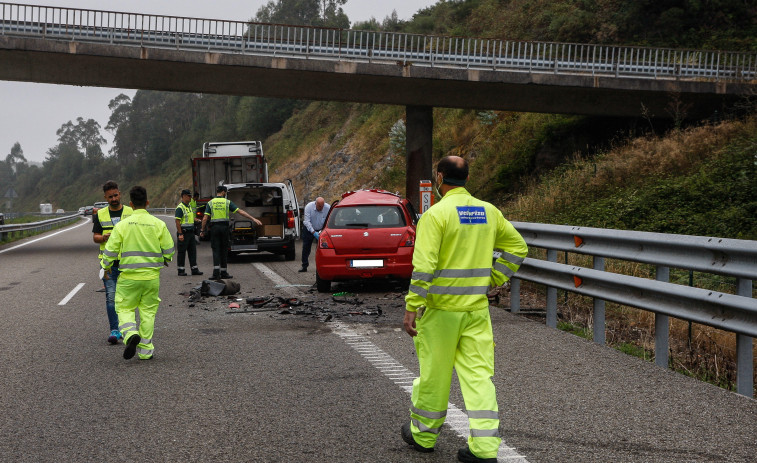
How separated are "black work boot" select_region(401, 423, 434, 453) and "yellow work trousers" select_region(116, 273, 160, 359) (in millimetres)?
3512

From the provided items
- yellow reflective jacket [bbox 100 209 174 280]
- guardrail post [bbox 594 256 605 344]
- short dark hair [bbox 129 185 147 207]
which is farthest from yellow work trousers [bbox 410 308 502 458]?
short dark hair [bbox 129 185 147 207]

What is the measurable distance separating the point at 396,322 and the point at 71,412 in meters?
4.40

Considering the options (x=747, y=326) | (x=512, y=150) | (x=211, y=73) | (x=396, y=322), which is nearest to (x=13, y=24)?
(x=211, y=73)

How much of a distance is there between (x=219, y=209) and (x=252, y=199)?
6.43 meters

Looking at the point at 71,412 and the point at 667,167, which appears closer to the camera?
the point at 71,412

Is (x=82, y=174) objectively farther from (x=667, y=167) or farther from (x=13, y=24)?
(x=667, y=167)

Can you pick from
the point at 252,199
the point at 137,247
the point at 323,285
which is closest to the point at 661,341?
the point at 137,247

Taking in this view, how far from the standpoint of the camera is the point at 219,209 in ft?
47.7

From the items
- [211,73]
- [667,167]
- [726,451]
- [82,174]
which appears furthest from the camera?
[82,174]

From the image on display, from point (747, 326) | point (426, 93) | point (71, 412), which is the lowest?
point (71, 412)

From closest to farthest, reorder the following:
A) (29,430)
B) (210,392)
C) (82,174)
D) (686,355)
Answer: (29,430)
(210,392)
(686,355)
(82,174)

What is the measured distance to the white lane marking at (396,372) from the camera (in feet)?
14.2

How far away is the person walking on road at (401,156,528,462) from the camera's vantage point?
4.19 metres

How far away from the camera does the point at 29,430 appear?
485 centimetres
